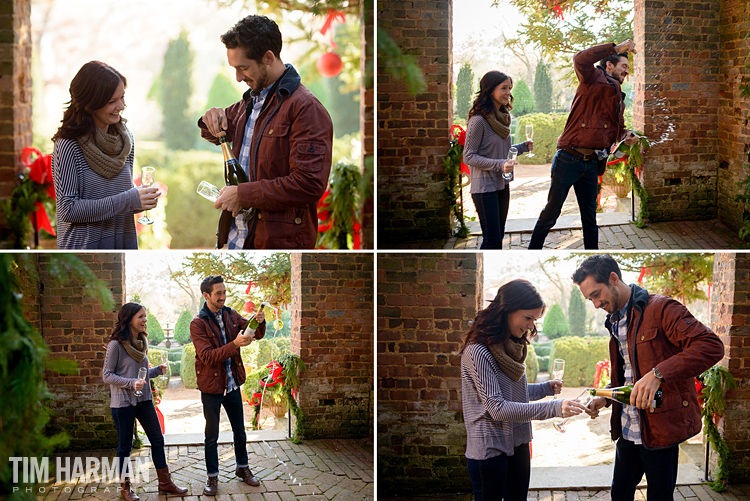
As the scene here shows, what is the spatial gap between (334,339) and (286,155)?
192cm

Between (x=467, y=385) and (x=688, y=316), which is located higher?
(x=688, y=316)

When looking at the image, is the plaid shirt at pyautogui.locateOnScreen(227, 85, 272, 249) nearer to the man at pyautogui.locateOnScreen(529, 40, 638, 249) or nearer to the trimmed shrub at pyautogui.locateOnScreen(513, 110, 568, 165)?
the man at pyautogui.locateOnScreen(529, 40, 638, 249)

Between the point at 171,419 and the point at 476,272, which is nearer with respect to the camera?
the point at 476,272

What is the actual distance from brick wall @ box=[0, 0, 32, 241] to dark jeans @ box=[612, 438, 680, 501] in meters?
3.62

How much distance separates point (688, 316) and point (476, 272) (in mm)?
1262

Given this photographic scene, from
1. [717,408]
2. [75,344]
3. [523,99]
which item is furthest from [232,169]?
[717,408]

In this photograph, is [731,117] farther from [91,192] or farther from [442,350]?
[91,192]

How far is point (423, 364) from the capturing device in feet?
12.5

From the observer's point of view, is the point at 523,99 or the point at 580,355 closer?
the point at 523,99

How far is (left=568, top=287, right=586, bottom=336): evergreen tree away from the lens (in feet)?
18.5

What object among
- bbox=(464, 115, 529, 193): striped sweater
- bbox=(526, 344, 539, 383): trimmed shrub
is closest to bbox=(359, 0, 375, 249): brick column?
bbox=(464, 115, 529, 193): striped sweater

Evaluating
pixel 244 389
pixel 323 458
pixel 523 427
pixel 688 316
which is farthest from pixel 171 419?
pixel 688 316

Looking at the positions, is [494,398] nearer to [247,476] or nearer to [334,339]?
[334,339]

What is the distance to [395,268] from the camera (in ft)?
12.4
